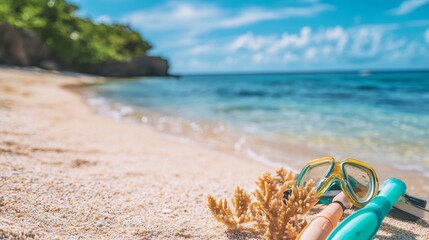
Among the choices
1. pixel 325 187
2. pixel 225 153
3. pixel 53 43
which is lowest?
pixel 225 153

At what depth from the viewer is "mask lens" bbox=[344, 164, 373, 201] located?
2473 millimetres

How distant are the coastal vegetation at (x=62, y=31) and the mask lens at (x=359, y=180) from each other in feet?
121

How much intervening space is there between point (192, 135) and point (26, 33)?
33.7 m

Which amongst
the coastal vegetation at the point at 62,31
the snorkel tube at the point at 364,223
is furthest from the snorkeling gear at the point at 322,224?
the coastal vegetation at the point at 62,31

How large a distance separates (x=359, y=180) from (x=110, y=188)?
2.44 m

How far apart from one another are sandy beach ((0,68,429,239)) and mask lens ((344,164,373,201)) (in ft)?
1.42

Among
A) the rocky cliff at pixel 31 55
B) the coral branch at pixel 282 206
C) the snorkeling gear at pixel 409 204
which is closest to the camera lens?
the coral branch at pixel 282 206

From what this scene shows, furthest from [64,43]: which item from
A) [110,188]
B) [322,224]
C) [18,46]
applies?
[322,224]

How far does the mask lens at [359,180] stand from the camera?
2473mm

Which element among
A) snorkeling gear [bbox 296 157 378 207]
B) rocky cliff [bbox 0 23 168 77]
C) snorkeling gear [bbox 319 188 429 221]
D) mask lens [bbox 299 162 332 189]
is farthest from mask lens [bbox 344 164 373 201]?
rocky cliff [bbox 0 23 168 77]

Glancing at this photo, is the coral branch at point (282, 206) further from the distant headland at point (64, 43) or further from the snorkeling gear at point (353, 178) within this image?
the distant headland at point (64, 43)

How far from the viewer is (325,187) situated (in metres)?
2.56

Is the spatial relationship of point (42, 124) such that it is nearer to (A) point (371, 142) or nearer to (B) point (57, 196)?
(B) point (57, 196)

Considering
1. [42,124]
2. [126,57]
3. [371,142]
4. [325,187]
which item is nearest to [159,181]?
[325,187]
